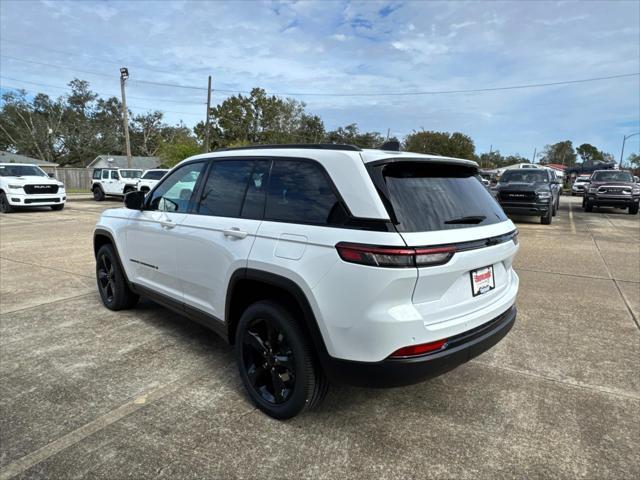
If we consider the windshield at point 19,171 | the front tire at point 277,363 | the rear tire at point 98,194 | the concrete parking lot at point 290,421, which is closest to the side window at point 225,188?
the front tire at point 277,363

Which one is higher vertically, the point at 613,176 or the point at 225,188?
the point at 613,176

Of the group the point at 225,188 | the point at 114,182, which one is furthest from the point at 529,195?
the point at 114,182

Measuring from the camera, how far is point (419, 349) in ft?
7.45

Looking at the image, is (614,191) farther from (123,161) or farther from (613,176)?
(123,161)

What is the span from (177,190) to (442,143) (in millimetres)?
62145

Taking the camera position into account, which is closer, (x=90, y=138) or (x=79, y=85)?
(x=90, y=138)

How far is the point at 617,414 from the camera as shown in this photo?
9.37 ft

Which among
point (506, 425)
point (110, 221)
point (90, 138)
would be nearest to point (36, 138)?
point (90, 138)

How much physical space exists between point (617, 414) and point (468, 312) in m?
1.38

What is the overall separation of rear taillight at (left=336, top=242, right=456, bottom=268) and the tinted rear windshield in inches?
5.4

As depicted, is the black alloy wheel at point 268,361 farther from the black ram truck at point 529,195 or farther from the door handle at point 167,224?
the black ram truck at point 529,195

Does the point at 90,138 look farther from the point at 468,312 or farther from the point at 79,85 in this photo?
the point at 468,312

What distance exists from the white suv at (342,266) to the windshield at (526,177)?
40.2 ft

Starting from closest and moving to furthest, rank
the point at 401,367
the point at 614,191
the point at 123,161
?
the point at 401,367
the point at 614,191
the point at 123,161
